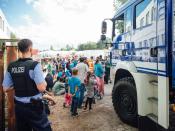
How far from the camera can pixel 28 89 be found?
11.9 ft

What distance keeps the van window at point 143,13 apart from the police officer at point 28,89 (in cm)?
269

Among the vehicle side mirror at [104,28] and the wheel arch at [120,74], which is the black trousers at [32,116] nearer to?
the wheel arch at [120,74]

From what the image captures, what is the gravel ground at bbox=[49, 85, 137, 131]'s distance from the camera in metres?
6.77

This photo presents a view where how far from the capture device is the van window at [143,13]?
17.9 ft

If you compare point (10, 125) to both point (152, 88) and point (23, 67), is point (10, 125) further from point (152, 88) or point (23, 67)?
point (152, 88)

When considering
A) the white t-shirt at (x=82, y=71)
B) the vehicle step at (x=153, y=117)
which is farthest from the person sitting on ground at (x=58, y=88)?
the vehicle step at (x=153, y=117)

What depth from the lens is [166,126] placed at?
180 inches

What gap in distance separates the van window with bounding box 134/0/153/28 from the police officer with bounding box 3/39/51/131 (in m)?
2.69

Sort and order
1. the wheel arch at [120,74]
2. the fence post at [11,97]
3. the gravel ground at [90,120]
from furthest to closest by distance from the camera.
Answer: the wheel arch at [120,74], the gravel ground at [90,120], the fence post at [11,97]

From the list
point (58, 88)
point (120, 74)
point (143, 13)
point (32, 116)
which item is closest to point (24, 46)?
point (32, 116)

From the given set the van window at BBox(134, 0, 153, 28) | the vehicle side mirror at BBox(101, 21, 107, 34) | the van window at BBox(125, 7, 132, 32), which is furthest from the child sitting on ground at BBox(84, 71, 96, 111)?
the van window at BBox(134, 0, 153, 28)

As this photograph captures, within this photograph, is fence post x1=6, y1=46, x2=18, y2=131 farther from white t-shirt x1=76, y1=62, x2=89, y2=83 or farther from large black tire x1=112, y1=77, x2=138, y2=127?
white t-shirt x1=76, y1=62, x2=89, y2=83

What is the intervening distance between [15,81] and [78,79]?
15.1 feet

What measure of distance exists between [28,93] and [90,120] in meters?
4.10
